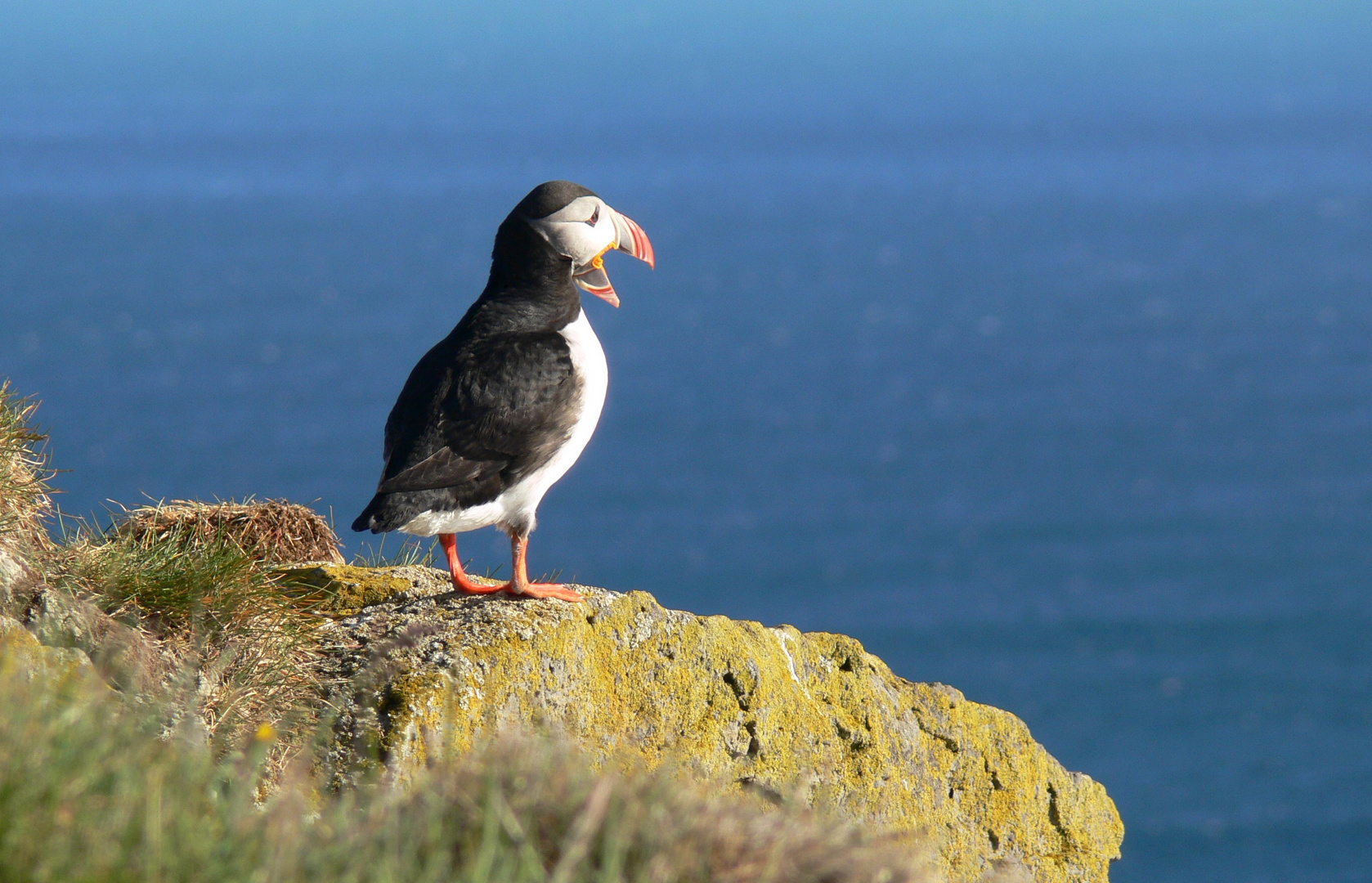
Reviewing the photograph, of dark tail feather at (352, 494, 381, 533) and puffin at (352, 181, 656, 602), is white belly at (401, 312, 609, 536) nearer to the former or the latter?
puffin at (352, 181, 656, 602)

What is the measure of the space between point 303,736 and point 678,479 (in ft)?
561

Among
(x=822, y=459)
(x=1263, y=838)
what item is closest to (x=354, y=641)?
(x=1263, y=838)

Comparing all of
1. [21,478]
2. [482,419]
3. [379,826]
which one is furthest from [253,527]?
[379,826]

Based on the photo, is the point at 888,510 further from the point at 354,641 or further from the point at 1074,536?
the point at 354,641

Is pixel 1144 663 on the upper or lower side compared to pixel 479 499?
upper

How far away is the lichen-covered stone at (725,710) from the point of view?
5.74m

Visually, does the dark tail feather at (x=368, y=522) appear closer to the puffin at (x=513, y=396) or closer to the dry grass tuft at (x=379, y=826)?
the puffin at (x=513, y=396)

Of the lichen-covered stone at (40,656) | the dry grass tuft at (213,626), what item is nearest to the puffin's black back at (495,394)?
the dry grass tuft at (213,626)

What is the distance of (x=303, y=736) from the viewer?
541cm

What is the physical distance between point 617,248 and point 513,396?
1091 mm

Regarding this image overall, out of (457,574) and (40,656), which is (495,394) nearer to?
(457,574)

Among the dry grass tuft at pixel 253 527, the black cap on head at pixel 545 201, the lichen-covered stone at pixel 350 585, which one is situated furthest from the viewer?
the dry grass tuft at pixel 253 527

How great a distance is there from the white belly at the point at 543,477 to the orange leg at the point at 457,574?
80 mm

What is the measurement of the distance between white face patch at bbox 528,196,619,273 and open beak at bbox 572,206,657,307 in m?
0.08
